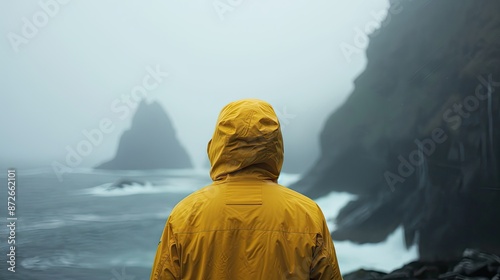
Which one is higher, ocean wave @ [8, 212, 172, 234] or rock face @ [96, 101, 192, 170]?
rock face @ [96, 101, 192, 170]

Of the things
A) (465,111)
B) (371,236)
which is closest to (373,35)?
(465,111)

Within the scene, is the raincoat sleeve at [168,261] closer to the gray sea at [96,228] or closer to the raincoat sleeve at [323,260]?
the raincoat sleeve at [323,260]

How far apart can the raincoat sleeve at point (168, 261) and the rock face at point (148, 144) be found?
4.04 feet

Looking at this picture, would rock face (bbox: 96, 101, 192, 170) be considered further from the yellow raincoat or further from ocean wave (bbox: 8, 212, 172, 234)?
the yellow raincoat

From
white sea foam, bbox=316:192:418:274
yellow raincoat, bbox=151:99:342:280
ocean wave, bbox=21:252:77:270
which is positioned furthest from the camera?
white sea foam, bbox=316:192:418:274

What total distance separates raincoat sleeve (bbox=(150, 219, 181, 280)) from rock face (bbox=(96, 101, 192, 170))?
1.23 m

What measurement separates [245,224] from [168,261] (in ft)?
0.69

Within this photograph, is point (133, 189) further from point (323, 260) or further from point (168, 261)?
point (323, 260)

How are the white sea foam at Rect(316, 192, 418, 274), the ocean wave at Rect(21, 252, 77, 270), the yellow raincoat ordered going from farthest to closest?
1. the white sea foam at Rect(316, 192, 418, 274)
2. the ocean wave at Rect(21, 252, 77, 270)
3. the yellow raincoat

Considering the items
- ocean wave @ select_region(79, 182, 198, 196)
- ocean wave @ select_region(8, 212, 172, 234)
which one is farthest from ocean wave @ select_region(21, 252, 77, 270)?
ocean wave @ select_region(79, 182, 198, 196)

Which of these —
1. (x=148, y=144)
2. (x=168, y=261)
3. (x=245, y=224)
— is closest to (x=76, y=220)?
(x=148, y=144)

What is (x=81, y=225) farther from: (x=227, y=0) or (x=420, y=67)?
(x=420, y=67)

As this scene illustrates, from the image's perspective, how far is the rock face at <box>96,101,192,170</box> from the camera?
2.64 metres

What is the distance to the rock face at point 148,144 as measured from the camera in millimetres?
2645
